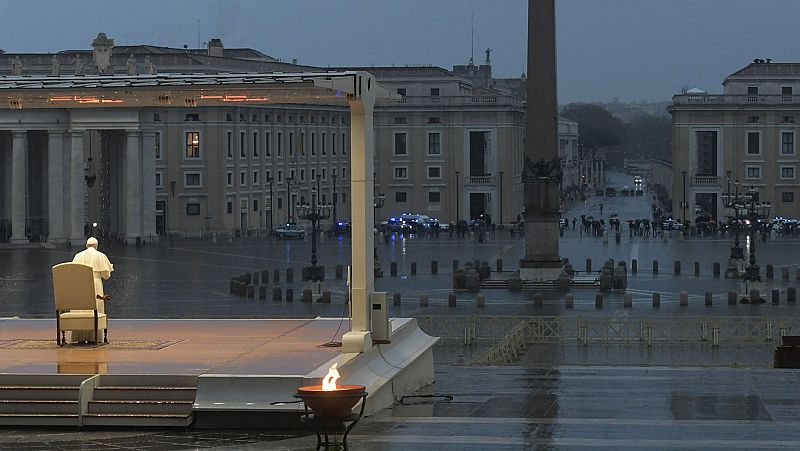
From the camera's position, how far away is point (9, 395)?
17266mm

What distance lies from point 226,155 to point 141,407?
74581mm

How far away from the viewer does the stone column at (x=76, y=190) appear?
7538cm

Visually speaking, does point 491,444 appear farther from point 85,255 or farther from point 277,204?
point 277,204

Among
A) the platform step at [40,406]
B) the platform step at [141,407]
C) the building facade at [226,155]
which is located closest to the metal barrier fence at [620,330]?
the platform step at [141,407]

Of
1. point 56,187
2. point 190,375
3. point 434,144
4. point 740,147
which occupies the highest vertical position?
point 434,144

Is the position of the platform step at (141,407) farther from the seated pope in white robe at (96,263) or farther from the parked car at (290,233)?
the parked car at (290,233)

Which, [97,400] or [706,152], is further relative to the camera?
[706,152]

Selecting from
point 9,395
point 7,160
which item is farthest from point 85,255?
point 7,160

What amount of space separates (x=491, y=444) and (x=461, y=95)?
308ft

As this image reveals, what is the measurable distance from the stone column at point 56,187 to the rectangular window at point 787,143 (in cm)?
4506

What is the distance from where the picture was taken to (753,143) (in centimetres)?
10200

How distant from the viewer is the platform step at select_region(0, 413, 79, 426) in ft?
55.6

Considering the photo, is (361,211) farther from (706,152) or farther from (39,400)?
(706,152)

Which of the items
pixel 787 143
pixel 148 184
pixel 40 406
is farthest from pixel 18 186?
pixel 40 406
